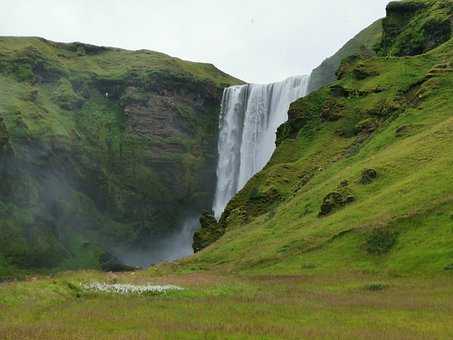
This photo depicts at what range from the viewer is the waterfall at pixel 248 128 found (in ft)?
429

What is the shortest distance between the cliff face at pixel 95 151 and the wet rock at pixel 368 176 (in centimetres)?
8955

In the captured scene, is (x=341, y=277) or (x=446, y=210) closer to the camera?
(x=341, y=277)

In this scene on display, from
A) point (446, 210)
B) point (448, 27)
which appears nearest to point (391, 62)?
point (448, 27)

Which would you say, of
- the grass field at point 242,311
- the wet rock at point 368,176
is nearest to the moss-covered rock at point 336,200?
the wet rock at point 368,176

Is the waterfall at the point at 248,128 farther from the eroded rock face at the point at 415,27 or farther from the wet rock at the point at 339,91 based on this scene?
the wet rock at the point at 339,91

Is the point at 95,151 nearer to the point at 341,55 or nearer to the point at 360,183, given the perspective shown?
the point at 341,55

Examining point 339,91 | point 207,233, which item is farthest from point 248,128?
point 207,233

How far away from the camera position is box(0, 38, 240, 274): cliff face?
13425 centimetres

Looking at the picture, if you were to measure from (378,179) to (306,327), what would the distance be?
1499 inches

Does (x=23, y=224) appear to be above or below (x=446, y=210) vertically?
above

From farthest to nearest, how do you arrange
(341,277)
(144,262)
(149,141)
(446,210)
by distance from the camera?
(149,141) < (144,262) < (446,210) < (341,277)

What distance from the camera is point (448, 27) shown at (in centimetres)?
9969

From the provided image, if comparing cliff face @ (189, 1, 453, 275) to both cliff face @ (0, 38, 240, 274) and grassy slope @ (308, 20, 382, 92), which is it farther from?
cliff face @ (0, 38, 240, 274)

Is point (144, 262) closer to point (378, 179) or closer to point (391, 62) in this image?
point (391, 62)
